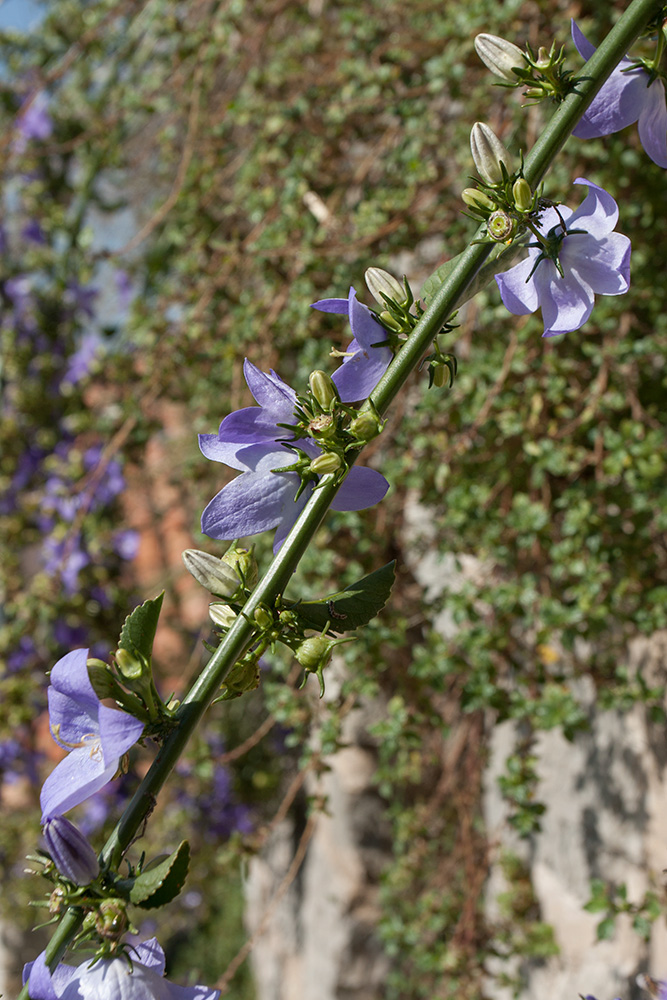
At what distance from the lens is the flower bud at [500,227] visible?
41cm

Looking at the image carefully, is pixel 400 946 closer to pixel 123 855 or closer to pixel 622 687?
pixel 622 687

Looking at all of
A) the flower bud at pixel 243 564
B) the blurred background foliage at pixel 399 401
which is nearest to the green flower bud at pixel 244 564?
the flower bud at pixel 243 564

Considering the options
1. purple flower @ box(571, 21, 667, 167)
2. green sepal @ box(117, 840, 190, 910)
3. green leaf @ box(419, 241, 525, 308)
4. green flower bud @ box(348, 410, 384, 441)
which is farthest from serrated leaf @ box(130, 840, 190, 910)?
purple flower @ box(571, 21, 667, 167)

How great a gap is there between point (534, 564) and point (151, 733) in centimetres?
85

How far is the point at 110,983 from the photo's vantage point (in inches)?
15.9

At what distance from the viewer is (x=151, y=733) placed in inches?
15.8

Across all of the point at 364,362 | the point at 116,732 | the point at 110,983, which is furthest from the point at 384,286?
the point at 110,983

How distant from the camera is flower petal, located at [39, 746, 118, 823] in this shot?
0.39m

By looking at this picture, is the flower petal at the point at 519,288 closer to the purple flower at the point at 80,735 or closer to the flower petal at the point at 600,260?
the flower petal at the point at 600,260

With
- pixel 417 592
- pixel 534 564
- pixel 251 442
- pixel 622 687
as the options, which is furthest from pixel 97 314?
pixel 251 442

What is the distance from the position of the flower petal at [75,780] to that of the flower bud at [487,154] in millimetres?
378

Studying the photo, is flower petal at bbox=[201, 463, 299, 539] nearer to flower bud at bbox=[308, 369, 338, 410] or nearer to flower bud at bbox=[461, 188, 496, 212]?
flower bud at bbox=[308, 369, 338, 410]

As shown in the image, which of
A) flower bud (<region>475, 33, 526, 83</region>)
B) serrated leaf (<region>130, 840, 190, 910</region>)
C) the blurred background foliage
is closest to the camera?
serrated leaf (<region>130, 840, 190, 910</region>)

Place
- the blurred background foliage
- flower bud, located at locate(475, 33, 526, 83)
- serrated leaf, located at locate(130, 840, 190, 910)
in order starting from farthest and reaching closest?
the blurred background foliage, flower bud, located at locate(475, 33, 526, 83), serrated leaf, located at locate(130, 840, 190, 910)
